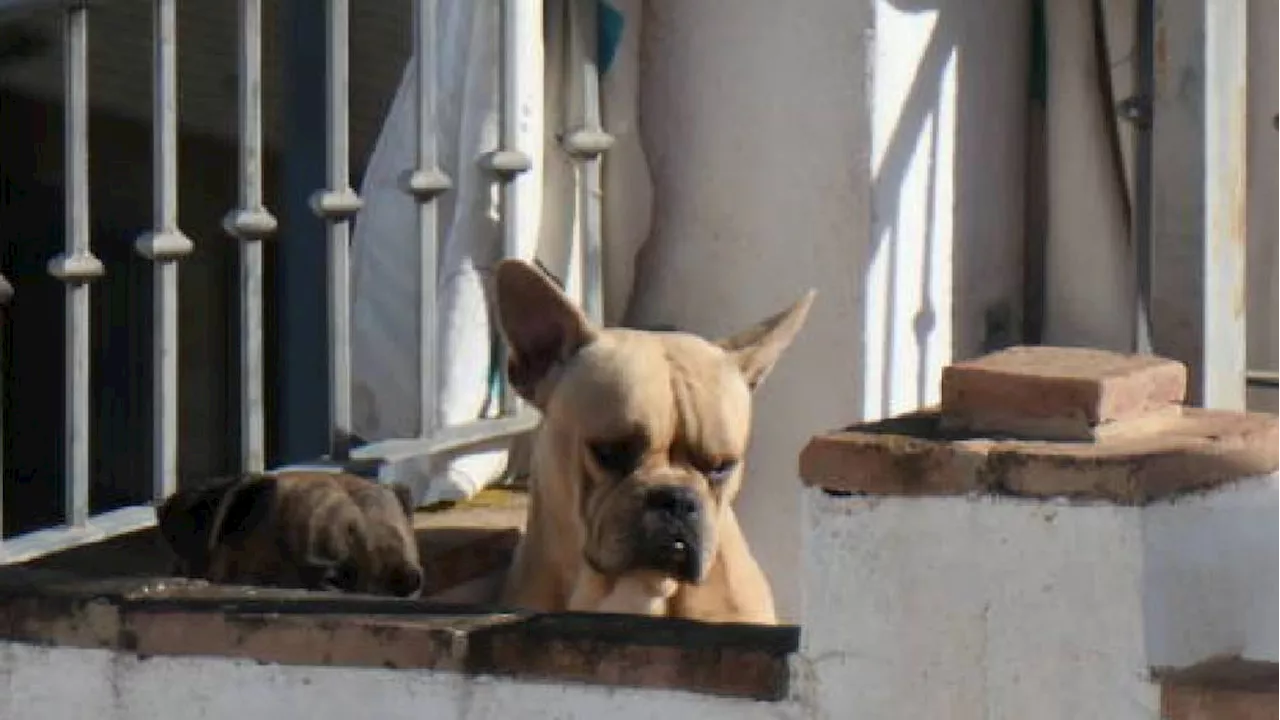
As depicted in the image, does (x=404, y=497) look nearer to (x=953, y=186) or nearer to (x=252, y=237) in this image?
(x=252, y=237)

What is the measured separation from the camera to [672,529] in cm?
593

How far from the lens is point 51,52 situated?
902cm

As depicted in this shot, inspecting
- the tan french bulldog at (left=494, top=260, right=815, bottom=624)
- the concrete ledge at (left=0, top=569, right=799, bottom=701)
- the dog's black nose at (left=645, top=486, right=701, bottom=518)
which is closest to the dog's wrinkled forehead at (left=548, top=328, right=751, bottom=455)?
the tan french bulldog at (left=494, top=260, right=815, bottom=624)

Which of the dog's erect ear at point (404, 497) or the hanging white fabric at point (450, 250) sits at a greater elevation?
the hanging white fabric at point (450, 250)

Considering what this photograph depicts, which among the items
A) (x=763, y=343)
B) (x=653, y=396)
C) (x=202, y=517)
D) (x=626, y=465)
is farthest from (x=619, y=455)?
(x=202, y=517)

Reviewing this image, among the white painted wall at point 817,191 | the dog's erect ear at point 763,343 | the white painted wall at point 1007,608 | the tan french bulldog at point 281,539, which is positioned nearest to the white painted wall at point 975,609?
the white painted wall at point 1007,608

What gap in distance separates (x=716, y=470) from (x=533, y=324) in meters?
0.44

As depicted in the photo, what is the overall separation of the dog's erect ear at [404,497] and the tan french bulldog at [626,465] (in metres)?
0.30

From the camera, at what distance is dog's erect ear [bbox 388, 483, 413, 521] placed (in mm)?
5949

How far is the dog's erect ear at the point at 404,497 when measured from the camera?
5.95 m

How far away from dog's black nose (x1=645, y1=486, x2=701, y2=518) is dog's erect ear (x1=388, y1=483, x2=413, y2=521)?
1.44 feet

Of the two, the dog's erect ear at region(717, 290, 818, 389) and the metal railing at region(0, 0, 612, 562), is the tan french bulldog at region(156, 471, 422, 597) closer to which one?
the metal railing at region(0, 0, 612, 562)

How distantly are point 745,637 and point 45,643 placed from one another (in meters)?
1.08

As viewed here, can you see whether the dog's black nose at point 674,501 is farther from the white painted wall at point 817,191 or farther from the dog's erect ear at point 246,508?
the white painted wall at point 817,191
